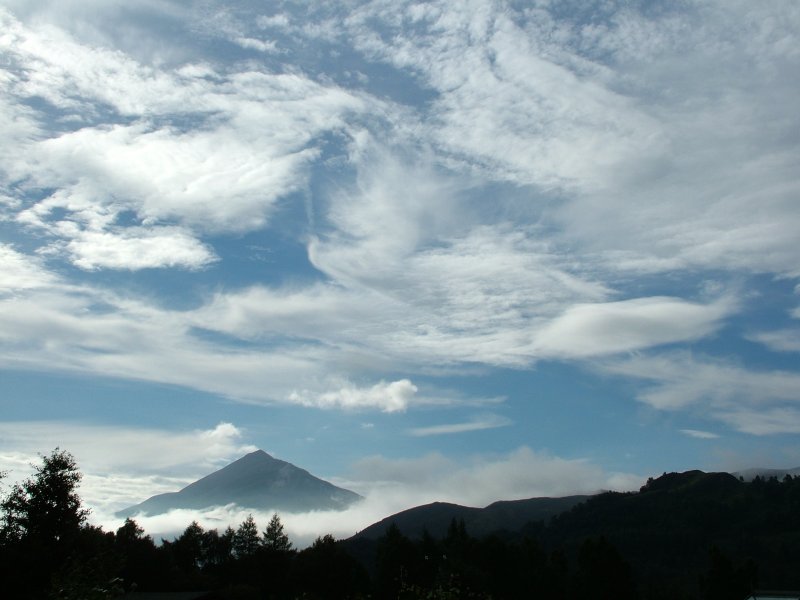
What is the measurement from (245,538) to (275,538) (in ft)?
39.7

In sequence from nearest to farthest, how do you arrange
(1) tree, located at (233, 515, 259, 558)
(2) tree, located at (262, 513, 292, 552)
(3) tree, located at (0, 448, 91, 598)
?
(3) tree, located at (0, 448, 91, 598) → (2) tree, located at (262, 513, 292, 552) → (1) tree, located at (233, 515, 259, 558)

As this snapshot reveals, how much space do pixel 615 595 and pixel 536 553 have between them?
21013 mm

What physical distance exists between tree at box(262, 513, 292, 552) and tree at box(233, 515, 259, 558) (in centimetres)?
867

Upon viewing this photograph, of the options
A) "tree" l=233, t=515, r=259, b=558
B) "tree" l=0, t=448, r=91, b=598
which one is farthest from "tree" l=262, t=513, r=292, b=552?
"tree" l=0, t=448, r=91, b=598

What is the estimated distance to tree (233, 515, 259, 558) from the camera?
109 metres

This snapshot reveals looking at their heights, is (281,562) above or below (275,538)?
below

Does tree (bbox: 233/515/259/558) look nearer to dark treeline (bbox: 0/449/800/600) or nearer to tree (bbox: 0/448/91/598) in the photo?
dark treeline (bbox: 0/449/800/600)

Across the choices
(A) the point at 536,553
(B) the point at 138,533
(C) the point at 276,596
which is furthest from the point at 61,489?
(A) the point at 536,553

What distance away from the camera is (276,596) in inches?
3615

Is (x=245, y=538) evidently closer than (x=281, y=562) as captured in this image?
→ No

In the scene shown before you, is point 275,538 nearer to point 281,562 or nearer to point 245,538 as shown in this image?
point 281,562

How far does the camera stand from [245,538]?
110m

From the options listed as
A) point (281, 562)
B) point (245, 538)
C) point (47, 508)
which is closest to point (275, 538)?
point (281, 562)

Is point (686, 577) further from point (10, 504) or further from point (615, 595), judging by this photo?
point (10, 504)
